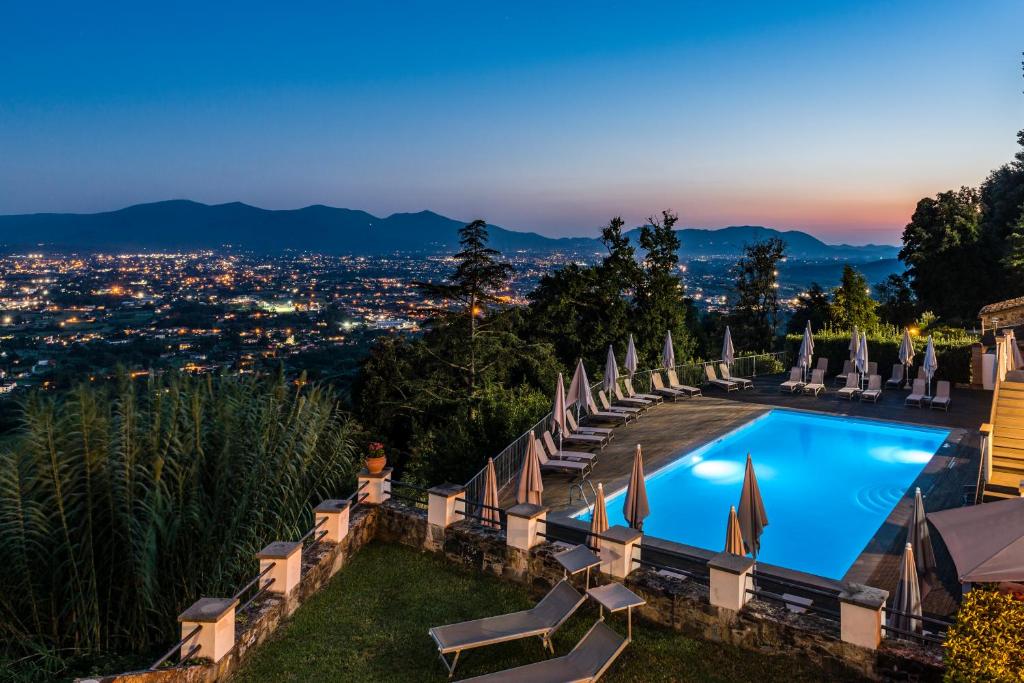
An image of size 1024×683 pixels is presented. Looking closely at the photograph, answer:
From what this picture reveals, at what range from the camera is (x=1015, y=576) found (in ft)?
14.7

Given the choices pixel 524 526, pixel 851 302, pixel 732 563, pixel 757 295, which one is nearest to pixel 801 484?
pixel 732 563

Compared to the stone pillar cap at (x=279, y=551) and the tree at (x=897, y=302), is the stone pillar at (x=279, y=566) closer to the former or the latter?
the stone pillar cap at (x=279, y=551)

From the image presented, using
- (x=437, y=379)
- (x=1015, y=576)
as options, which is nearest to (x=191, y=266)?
(x=437, y=379)

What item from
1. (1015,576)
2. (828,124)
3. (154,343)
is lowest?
(154,343)

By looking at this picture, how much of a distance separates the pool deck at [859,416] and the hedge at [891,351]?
2.41 ft

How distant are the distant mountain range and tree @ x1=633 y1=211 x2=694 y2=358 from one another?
54461 mm

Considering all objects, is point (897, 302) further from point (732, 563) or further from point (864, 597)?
point (864, 597)

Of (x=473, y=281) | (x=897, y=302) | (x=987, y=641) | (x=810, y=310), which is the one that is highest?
(x=473, y=281)

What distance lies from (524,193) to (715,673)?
7201 cm

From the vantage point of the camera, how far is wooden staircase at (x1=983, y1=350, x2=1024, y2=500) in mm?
9719

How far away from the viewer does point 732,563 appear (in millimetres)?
5844

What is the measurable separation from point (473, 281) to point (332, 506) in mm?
14312

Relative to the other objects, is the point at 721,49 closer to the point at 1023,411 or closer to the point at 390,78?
the point at 1023,411

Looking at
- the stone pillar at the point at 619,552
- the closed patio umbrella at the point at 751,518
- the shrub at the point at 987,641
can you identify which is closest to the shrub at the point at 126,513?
the stone pillar at the point at 619,552
